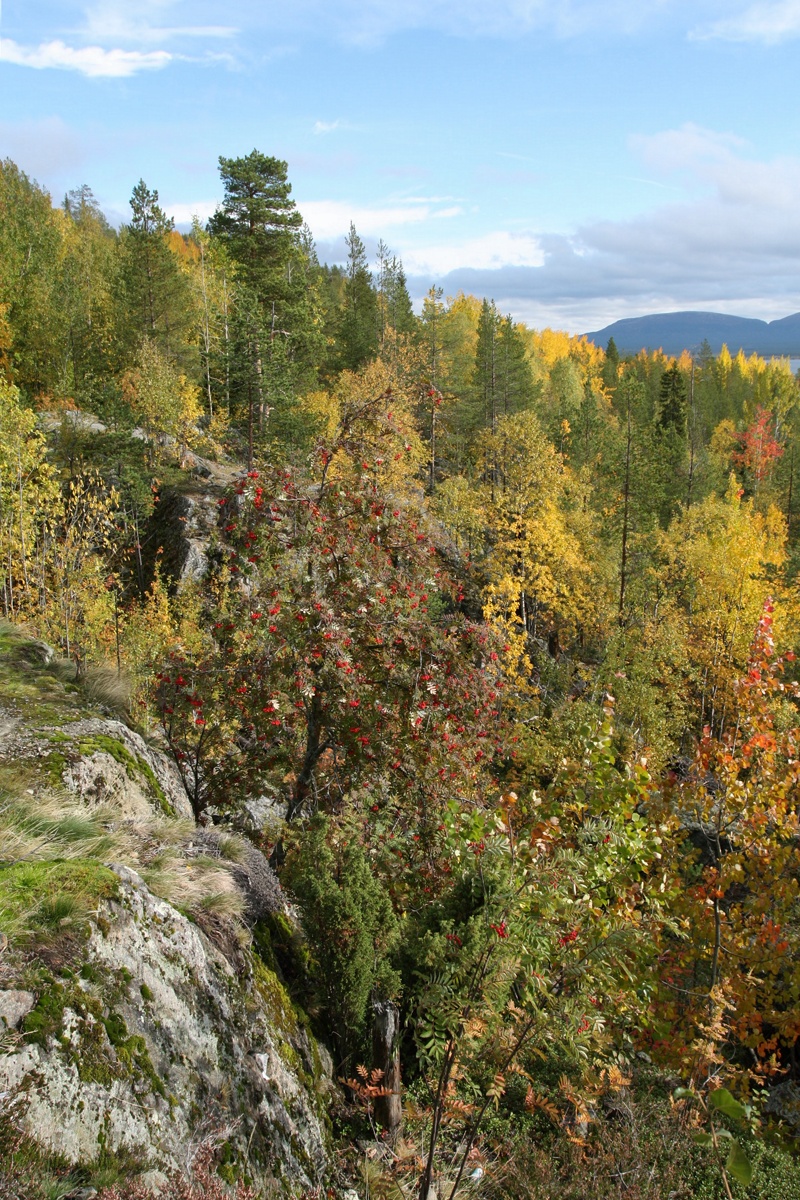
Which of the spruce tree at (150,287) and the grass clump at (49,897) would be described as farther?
the spruce tree at (150,287)

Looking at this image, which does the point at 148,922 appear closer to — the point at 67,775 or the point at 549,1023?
the point at 67,775

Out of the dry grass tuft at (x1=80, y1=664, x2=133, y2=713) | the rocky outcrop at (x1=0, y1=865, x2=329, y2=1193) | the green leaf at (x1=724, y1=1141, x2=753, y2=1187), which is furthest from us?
the dry grass tuft at (x1=80, y1=664, x2=133, y2=713)

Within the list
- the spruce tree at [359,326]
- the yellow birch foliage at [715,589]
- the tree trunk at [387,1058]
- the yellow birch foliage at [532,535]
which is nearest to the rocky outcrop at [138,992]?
the tree trunk at [387,1058]

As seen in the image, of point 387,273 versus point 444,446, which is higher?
point 387,273

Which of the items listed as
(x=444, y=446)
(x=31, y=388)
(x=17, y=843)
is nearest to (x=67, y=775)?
(x=17, y=843)

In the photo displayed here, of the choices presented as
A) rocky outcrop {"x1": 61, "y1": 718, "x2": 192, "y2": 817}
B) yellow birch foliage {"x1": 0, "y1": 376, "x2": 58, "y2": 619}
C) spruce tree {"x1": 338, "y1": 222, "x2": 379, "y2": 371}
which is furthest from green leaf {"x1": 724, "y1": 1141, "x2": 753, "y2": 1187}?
spruce tree {"x1": 338, "y1": 222, "x2": 379, "y2": 371}

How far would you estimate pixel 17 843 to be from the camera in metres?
4.37

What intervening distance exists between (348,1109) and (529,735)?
13729mm

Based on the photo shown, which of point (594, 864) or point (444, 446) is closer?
point (594, 864)

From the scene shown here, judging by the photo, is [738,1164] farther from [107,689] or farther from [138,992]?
[107,689]

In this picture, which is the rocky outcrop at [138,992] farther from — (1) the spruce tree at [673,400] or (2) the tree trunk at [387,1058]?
(1) the spruce tree at [673,400]

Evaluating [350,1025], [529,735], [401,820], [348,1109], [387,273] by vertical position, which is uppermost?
[387,273]

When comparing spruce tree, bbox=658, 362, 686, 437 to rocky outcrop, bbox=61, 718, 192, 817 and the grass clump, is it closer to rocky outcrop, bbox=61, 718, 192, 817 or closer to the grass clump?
rocky outcrop, bbox=61, 718, 192, 817

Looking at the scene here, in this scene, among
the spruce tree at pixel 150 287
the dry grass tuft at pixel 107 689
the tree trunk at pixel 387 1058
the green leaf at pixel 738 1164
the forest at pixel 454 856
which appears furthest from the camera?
the spruce tree at pixel 150 287
